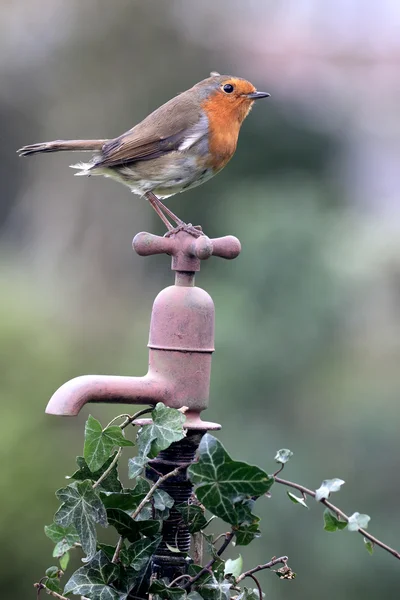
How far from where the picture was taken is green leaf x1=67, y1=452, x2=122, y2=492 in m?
Answer: 1.13

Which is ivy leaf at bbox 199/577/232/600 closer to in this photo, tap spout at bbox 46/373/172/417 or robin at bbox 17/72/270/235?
tap spout at bbox 46/373/172/417

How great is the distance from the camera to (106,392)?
1174 millimetres

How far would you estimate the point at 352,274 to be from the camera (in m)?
4.99

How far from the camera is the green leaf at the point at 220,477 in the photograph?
3.31ft

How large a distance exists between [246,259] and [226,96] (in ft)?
9.11

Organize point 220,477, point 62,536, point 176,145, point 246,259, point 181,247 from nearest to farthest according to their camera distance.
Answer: point 220,477 < point 62,536 < point 181,247 < point 176,145 < point 246,259

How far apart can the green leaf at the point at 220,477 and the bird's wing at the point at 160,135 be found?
1.14 metres

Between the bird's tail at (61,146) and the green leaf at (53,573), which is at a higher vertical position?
the bird's tail at (61,146)

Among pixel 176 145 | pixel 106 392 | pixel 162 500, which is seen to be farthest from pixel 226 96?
pixel 162 500

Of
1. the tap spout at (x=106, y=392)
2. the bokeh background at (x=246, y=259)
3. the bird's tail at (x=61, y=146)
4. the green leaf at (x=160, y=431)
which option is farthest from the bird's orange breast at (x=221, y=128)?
the bokeh background at (x=246, y=259)

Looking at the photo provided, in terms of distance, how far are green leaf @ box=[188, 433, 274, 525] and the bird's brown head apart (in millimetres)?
1230

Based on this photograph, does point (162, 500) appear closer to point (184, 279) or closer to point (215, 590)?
point (215, 590)

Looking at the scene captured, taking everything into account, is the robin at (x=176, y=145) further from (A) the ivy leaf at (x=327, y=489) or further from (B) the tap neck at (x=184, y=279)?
(A) the ivy leaf at (x=327, y=489)

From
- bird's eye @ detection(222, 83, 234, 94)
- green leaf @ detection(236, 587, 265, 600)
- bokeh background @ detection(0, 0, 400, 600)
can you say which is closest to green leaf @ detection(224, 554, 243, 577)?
green leaf @ detection(236, 587, 265, 600)
